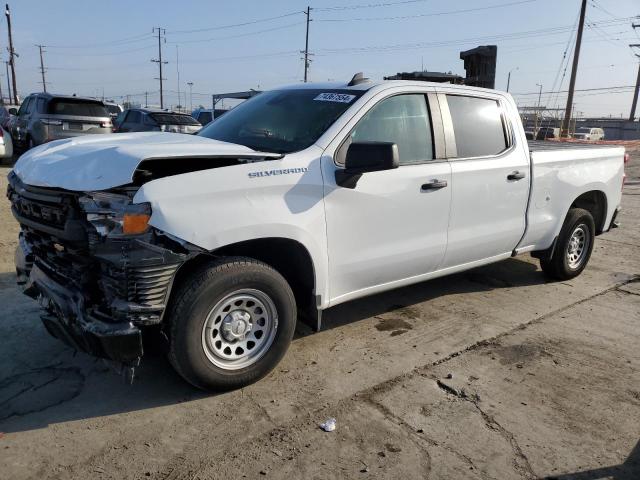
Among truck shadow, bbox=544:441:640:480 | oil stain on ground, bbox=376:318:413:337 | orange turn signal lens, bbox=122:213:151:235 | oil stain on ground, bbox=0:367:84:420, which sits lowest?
truck shadow, bbox=544:441:640:480

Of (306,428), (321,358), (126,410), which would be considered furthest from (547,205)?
(126,410)

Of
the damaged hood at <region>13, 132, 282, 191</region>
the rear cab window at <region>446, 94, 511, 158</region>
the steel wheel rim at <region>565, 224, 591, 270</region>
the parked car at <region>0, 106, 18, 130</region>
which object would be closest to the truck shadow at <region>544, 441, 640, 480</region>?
A: the damaged hood at <region>13, 132, 282, 191</region>

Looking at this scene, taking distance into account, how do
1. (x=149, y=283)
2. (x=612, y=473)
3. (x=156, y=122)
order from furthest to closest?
(x=156, y=122) → (x=149, y=283) → (x=612, y=473)

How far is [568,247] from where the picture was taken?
5.82 m

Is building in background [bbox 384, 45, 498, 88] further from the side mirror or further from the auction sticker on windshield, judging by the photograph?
the side mirror

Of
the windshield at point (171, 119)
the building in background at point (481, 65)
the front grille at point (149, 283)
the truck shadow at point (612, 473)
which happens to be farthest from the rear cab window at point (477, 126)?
the windshield at point (171, 119)

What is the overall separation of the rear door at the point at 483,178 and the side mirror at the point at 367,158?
1099 millimetres

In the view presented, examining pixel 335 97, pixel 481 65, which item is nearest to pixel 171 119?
pixel 481 65

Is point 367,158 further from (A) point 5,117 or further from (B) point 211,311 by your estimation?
(A) point 5,117

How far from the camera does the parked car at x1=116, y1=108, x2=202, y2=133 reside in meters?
15.2

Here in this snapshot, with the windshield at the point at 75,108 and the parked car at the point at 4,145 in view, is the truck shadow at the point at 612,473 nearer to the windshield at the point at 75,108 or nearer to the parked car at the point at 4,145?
the windshield at the point at 75,108

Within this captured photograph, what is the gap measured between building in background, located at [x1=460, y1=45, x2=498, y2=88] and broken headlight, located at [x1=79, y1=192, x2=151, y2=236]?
243 inches

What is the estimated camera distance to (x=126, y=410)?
10.4ft

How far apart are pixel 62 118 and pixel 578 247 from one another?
39.6 feet
